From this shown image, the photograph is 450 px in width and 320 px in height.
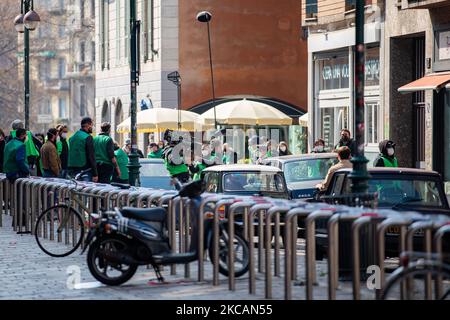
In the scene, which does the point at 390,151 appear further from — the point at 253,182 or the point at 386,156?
the point at 253,182

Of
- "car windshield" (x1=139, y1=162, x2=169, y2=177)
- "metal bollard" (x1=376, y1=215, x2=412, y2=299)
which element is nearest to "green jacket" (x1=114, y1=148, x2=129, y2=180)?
"car windshield" (x1=139, y1=162, x2=169, y2=177)

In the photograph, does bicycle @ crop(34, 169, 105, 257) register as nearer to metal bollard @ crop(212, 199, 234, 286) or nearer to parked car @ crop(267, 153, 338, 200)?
metal bollard @ crop(212, 199, 234, 286)

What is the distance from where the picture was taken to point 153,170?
30078 millimetres

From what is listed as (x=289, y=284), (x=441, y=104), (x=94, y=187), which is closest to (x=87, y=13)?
(x=441, y=104)

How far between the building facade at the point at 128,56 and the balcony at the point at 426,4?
22.9m

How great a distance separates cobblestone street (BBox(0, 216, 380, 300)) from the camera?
46.0 feet

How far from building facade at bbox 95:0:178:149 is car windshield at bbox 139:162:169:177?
76.0 feet

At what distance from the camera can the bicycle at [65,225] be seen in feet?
62.7

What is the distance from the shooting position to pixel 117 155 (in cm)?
2709

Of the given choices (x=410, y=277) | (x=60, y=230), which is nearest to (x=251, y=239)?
(x=410, y=277)

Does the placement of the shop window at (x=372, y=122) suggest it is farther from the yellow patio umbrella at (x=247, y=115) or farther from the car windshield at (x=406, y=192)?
the car windshield at (x=406, y=192)

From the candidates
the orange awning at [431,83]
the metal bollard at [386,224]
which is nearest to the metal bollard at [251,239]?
the metal bollard at [386,224]

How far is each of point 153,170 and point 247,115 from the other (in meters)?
9.83

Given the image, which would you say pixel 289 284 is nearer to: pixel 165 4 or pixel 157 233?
pixel 157 233
